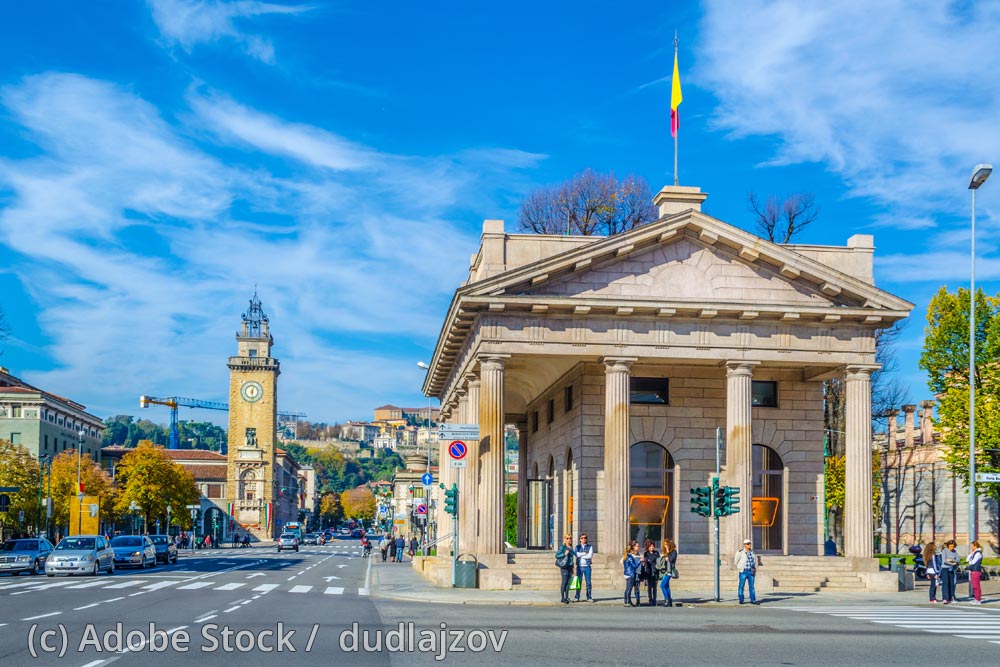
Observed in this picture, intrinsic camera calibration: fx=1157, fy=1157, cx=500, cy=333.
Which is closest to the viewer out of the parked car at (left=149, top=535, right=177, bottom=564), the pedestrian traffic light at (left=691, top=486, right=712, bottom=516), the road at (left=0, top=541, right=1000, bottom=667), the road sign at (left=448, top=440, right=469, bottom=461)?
the road at (left=0, top=541, right=1000, bottom=667)

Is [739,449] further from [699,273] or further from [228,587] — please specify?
[228,587]

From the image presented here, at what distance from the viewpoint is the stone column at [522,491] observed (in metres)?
53.6

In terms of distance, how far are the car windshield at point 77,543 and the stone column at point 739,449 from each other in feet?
76.8

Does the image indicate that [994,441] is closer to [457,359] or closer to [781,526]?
[781,526]

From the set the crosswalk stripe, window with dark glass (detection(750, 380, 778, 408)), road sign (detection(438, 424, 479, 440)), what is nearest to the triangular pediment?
road sign (detection(438, 424, 479, 440))

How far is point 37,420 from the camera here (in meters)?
104

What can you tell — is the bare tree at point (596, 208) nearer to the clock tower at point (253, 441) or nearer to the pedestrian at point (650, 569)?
the pedestrian at point (650, 569)

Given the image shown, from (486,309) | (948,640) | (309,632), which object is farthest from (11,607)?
(948,640)

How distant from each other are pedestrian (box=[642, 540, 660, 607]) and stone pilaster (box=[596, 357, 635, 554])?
214 inches

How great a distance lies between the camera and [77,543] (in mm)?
43250

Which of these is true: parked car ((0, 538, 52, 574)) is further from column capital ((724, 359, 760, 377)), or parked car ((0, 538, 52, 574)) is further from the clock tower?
the clock tower

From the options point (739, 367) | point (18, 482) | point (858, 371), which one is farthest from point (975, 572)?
point (18, 482)

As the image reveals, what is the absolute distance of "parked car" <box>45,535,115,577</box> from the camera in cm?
4069

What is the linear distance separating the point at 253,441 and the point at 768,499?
423ft
